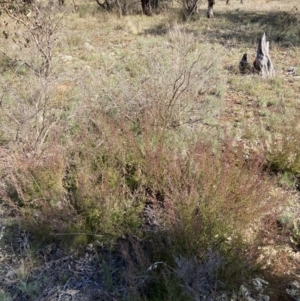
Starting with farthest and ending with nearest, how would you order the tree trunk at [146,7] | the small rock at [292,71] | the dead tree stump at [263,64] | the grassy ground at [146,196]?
the tree trunk at [146,7] < the small rock at [292,71] < the dead tree stump at [263,64] < the grassy ground at [146,196]

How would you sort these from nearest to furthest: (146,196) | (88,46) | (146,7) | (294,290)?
1. (294,290)
2. (146,196)
3. (88,46)
4. (146,7)

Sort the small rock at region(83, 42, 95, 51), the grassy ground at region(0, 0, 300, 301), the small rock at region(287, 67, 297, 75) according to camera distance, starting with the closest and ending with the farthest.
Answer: the grassy ground at region(0, 0, 300, 301) < the small rock at region(287, 67, 297, 75) < the small rock at region(83, 42, 95, 51)

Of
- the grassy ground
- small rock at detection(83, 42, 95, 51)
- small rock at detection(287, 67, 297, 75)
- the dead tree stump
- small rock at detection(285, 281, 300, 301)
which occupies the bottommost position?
small rock at detection(285, 281, 300, 301)

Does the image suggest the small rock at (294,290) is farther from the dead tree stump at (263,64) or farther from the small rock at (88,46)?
the small rock at (88,46)

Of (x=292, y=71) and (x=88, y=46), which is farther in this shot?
(x=88, y=46)

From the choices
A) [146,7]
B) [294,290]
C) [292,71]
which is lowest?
[294,290]

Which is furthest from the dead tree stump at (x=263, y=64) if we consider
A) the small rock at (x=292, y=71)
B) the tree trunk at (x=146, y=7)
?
the tree trunk at (x=146, y=7)

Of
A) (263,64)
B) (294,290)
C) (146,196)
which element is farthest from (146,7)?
(294,290)

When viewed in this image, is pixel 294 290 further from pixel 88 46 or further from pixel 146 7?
pixel 146 7

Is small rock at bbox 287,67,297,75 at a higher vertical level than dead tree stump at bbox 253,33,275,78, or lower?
lower

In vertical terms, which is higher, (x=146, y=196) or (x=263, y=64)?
(x=263, y=64)

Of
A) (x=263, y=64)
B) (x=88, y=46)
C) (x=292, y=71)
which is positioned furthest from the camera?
(x=88, y=46)

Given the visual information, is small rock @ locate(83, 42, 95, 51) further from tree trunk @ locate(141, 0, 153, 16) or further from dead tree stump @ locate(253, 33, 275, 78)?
tree trunk @ locate(141, 0, 153, 16)

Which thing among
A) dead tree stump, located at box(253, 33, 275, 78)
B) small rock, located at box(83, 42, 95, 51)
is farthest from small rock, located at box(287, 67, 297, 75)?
small rock, located at box(83, 42, 95, 51)
